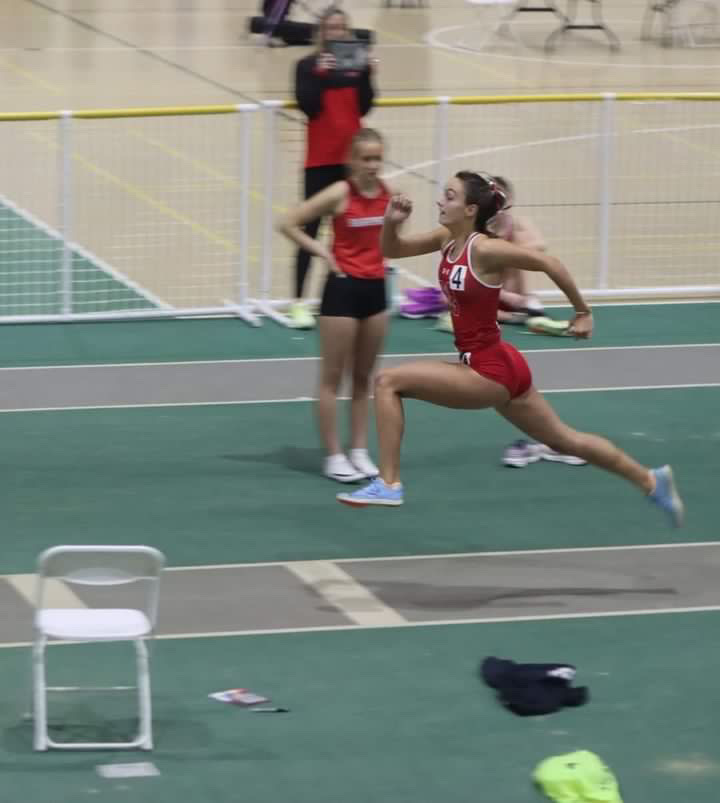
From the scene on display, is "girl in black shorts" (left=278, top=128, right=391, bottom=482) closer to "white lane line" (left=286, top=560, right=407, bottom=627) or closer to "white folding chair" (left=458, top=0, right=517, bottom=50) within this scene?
"white lane line" (left=286, top=560, right=407, bottom=627)

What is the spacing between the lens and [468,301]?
925 centimetres

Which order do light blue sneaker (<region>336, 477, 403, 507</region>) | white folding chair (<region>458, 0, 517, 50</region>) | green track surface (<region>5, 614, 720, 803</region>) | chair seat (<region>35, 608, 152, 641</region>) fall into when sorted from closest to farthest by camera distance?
green track surface (<region>5, 614, 720, 803</region>) < chair seat (<region>35, 608, 152, 641</region>) < light blue sneaker (<region>336, 477, 403, 507</region>) < white folding chair (<region>458, 0, 517, 50</region>)

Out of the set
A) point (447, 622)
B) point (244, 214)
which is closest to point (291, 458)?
point (447, 622)

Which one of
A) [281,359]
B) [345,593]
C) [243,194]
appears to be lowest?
[345,593]

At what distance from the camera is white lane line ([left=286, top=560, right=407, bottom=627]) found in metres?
8.79

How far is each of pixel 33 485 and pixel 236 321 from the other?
171 inches

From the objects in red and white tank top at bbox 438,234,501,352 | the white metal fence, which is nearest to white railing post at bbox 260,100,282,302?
the white metal fence

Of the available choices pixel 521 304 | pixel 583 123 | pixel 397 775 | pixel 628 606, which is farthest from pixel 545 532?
pixel 583 123

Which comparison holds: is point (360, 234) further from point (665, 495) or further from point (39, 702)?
point (39, 702)

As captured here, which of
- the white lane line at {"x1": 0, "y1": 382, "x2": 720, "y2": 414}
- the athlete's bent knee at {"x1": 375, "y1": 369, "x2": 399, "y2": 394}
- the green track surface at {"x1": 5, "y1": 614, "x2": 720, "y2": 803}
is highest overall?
the athlete's bent knee at {"x1": 375, "y1": 369, "x2": 399, "y2": 394}

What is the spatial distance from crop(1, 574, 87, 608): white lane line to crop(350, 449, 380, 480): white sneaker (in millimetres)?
2405

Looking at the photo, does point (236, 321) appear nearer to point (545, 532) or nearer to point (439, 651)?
point (545, 532)

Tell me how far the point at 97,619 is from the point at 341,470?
3781mm

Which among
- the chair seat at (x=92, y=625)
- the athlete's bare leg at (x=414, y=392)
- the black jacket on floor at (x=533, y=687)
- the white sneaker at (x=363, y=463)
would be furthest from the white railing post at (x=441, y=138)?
the chair seat at (x=92, y=625)
